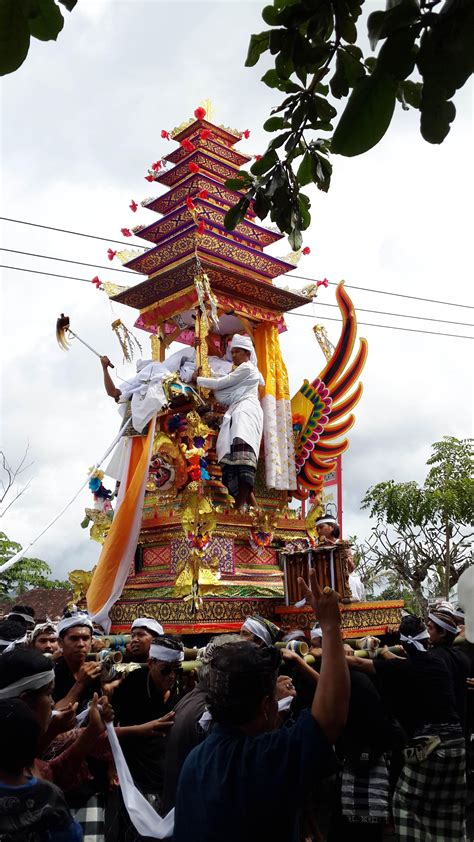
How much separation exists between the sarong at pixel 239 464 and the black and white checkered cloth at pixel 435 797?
12.8ft

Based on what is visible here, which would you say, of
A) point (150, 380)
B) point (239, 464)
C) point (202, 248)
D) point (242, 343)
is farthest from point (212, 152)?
point (239, 464)

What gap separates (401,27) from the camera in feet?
5.99

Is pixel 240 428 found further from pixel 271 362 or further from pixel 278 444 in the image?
pixel 271 362

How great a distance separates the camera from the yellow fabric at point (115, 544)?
323 inches

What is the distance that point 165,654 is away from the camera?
4105mm

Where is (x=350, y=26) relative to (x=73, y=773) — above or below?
above

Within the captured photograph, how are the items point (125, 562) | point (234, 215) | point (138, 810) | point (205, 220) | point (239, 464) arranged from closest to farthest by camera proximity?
point (234, 215) → point (138, 810) → point (239, 464) → point (125, 562) → point (205, 220)

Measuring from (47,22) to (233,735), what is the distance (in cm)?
210

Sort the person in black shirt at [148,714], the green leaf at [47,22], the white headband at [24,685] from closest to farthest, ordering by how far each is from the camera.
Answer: the green leaf at [47,22] < the white headband at [24,685] < the person in black shirt at [148,714]

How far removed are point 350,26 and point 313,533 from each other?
24.9 ft

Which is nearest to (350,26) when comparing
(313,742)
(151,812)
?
(313,742)

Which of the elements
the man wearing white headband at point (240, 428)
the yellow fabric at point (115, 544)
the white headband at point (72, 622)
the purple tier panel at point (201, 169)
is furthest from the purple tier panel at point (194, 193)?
the white headband at point (72, 622)

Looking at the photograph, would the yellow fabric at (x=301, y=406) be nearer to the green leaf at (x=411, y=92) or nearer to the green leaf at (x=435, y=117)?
the green leaf at (x=411, y=92)

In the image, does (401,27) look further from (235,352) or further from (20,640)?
(235,352)
